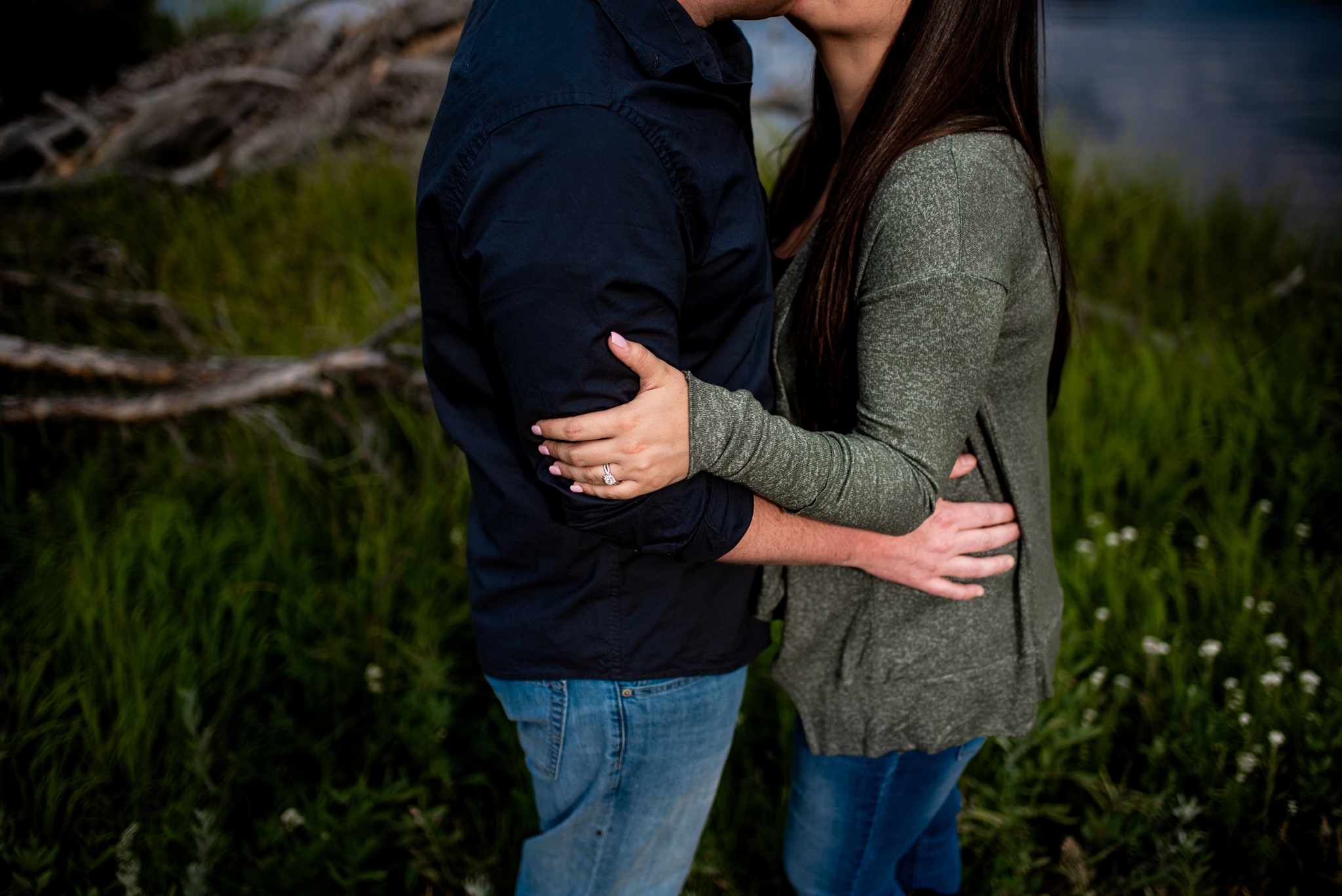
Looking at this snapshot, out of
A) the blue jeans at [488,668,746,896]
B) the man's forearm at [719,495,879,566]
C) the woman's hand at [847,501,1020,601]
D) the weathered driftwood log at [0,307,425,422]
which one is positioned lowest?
the weathered driftwood log at [0,307,425,422]

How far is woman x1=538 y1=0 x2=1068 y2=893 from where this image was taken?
98cm

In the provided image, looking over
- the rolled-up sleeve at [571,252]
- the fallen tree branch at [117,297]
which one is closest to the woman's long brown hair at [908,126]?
the rolled-up sleeve at [571,252]

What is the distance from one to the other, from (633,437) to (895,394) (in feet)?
1.13

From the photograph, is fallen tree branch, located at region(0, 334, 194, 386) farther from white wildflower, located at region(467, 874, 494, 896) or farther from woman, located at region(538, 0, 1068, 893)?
woman, located at region(538, 0, 1068, 893)

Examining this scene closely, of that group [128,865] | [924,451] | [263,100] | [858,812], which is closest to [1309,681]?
[858,812]

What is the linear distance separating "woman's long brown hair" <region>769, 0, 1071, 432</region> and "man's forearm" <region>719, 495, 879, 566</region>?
0.59 ft

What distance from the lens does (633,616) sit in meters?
1.11

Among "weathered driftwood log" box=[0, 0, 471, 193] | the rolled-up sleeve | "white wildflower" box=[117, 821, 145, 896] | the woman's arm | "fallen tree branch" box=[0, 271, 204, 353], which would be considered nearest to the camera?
the rolled-up sleeve

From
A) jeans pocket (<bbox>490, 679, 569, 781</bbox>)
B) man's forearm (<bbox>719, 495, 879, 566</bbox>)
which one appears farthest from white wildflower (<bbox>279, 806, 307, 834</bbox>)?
man's forearm (<bbox>719, 495, 879, 566</bbox>)

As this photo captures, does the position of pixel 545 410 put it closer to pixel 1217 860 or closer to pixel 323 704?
pixel 323 704

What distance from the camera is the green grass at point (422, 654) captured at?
1.82 m

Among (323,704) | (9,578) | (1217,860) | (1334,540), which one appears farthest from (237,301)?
(1334,540)

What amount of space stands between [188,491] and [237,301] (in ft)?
3.82

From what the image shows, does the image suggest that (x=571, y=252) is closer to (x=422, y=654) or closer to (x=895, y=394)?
(x=895, y=394)
